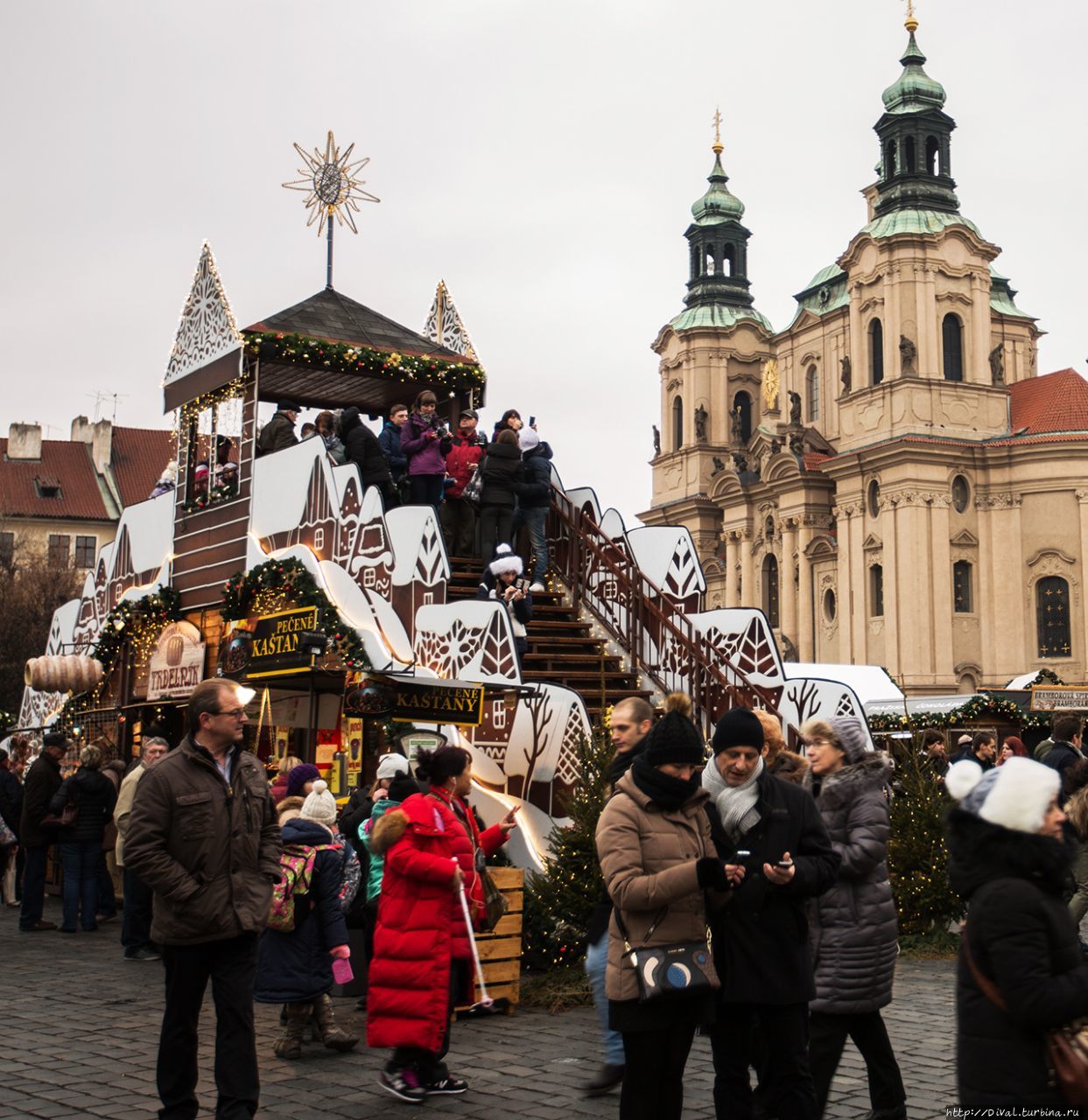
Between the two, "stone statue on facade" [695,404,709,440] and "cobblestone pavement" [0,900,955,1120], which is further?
"stone statue on facade" [695,404,709,440]

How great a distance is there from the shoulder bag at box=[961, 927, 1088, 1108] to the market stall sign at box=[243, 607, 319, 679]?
9.74 metres

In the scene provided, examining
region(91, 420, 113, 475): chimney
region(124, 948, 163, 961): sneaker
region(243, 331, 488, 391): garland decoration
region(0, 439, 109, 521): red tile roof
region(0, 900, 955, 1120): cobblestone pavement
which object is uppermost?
region(91, 420, 113, 475): chimney

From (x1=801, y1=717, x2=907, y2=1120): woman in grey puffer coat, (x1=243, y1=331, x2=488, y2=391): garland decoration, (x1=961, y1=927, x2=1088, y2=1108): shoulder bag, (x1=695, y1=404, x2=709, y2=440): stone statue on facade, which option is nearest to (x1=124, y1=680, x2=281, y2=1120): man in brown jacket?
(x1=801, y1=717, x2=907, y2=1120): woman in grey puffer coat

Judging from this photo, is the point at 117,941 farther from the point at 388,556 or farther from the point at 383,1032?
the point at 383,1032

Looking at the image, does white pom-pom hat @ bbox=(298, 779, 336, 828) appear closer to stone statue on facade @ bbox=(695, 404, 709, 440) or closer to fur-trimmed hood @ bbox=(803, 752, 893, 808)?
fur-trimmed hood @ bbox=(803, 752, 893, 808)

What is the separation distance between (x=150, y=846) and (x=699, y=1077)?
125 inches

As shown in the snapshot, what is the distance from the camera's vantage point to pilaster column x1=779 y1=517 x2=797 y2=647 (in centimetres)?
6419

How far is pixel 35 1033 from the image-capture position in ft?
27.9

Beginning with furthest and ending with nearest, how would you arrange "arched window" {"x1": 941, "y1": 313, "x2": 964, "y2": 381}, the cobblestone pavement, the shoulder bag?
"arched window" {"x1": 941, "y1": 313, "x2": 964, "y2": 381}
the cobblestone pavement
the shoulder bag

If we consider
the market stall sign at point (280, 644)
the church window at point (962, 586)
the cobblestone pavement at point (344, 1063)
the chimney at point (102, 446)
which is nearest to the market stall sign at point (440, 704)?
the market stall sign at point (280, 644)

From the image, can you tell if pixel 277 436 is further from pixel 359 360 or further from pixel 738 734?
pixel 738 734

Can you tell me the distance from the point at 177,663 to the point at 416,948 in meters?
10.9

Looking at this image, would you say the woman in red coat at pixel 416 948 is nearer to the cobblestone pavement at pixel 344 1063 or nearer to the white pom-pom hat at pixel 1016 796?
the cobblestone pavement at pixel 344 1063

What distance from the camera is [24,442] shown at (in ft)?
212
